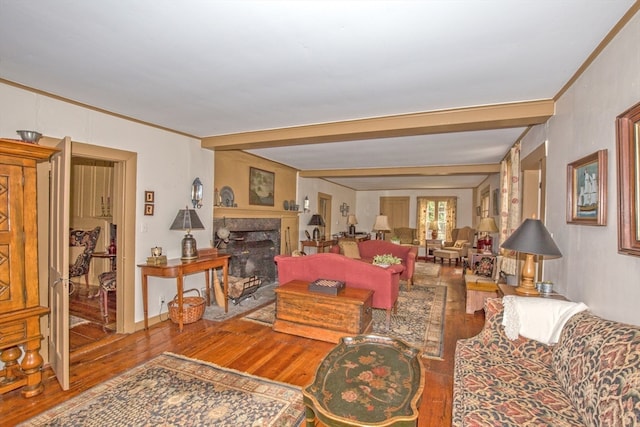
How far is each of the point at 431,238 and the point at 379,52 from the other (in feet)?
30.1

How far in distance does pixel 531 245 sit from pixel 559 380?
3.38 feet

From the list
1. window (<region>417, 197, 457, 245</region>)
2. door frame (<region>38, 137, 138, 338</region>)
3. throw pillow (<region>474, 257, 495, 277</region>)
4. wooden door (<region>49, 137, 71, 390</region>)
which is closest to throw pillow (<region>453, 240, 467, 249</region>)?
window (<region>417, 197, 457, 245</region>)

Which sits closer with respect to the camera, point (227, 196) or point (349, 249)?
point (227, 196)

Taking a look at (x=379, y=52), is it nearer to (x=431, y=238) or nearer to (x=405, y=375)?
(x=405, y=375)

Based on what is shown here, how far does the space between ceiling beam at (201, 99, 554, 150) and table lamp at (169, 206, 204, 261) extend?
3.54 feet

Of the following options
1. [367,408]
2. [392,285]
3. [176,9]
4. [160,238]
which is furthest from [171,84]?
[392,285]

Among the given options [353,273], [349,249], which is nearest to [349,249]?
[349,249]

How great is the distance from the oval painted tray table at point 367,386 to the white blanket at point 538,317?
2.36 ft

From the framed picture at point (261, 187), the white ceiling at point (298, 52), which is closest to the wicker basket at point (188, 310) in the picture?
the framed picture at point (261, 187)

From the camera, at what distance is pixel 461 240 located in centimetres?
886

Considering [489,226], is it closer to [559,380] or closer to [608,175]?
[608,175]

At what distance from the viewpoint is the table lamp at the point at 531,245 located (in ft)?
7.77

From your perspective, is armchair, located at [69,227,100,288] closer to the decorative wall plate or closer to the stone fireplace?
the stone fireplace

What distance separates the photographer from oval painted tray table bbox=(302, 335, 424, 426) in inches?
56.0
